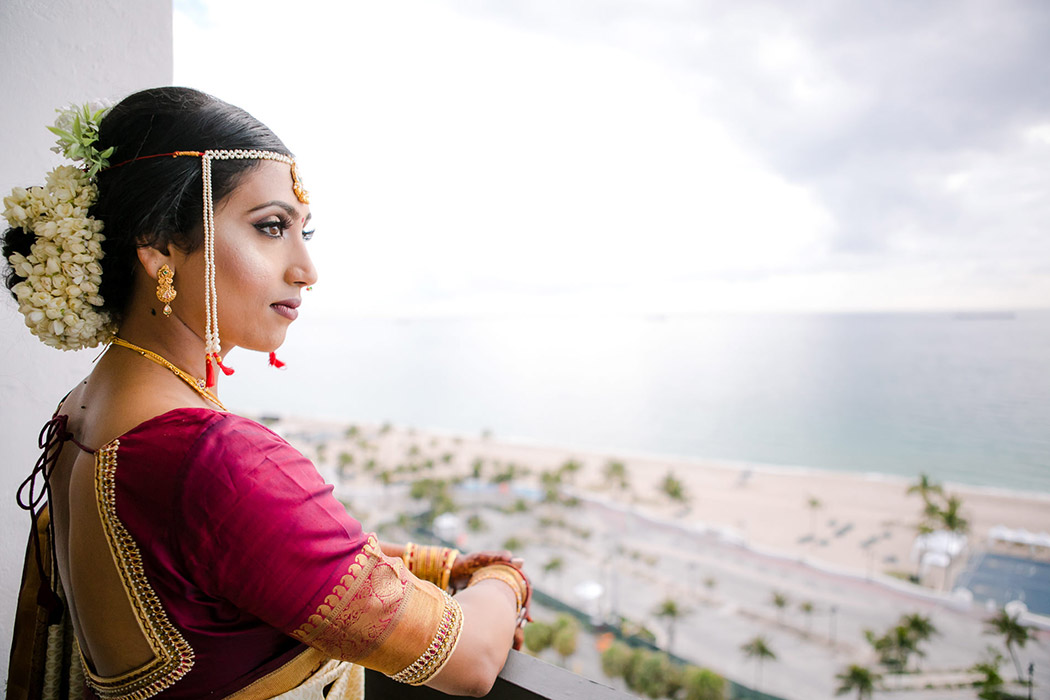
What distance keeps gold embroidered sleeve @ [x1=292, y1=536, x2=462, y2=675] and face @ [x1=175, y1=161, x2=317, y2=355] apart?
334 mm

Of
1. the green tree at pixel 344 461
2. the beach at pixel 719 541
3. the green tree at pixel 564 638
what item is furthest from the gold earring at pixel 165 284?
the green tree at pixel 344 461

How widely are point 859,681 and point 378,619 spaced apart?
88.9ft

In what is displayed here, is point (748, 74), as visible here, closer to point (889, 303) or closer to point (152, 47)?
Answer: point (889, 303)

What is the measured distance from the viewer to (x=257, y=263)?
0.76 meters

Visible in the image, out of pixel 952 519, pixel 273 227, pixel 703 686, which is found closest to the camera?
pixel 273 227

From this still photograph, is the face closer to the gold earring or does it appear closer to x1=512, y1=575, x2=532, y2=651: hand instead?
the gold earring

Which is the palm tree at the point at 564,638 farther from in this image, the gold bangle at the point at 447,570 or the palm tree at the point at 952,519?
the gold bangle at the point at 447,570

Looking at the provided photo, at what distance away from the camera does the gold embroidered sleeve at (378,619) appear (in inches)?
23.9

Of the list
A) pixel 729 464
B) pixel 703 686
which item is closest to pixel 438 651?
pixel 703 686

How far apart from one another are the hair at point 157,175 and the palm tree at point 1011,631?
31888mm

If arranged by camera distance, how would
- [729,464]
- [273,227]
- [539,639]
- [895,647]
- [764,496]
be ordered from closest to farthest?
1. [273,227]
2. [539,639]
3. [895,647]
4. [764,496]
5. [729,464]

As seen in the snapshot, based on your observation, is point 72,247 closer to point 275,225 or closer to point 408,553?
point 275,225

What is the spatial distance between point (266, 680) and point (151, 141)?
2.25 feet

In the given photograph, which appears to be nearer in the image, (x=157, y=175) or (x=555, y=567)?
(x=157, y=175)
